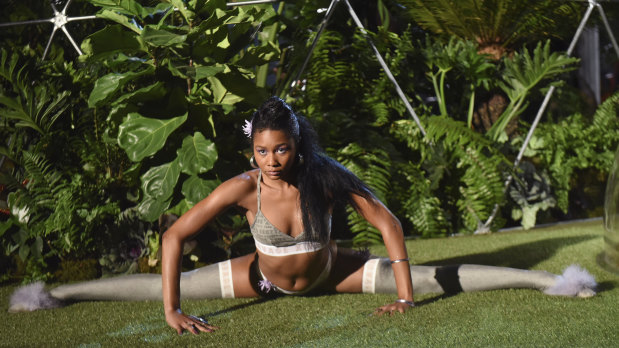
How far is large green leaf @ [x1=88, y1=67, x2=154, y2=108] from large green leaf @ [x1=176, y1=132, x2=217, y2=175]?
1.41ft

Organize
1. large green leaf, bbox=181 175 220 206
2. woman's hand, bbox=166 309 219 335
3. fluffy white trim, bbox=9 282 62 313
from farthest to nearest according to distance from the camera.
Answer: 1. large green leaf, bbox=181 175 220 206
2. fluffy white trim, bbox=9 282 62 313
3. woman's hand, bbox=166 309 219 335

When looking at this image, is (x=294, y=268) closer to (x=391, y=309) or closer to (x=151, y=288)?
(x=391, y=309)

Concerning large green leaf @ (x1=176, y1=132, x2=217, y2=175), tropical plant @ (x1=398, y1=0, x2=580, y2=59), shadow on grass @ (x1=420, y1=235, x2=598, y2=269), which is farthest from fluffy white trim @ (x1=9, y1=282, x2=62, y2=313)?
tropical plant @ (x1=398, y1=0, x2=580, y2=59)

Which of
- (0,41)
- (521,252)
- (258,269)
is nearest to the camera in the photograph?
(258,269)

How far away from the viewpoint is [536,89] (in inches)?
211

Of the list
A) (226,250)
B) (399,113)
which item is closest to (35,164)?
(226,250)

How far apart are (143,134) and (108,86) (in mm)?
296

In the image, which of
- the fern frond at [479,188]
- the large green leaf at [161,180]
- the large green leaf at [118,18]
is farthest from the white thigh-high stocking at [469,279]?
the fern frond at [479,188]

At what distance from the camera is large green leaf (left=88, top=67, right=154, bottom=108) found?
9.93 ft

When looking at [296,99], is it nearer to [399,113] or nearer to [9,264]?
[399,113]

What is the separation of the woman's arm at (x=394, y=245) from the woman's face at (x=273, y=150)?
14.5 inches

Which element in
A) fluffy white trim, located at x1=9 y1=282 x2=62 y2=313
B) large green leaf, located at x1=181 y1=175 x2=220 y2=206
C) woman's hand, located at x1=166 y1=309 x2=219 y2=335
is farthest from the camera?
large green leaf, located at x1=181 y1=175 x2=220 y2=206

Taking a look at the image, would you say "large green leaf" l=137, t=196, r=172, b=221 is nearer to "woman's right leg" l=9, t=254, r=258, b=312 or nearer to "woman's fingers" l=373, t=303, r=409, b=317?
"woman's right leg" l=9, t=254, r=258, b=312

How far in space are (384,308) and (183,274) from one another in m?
1.05
